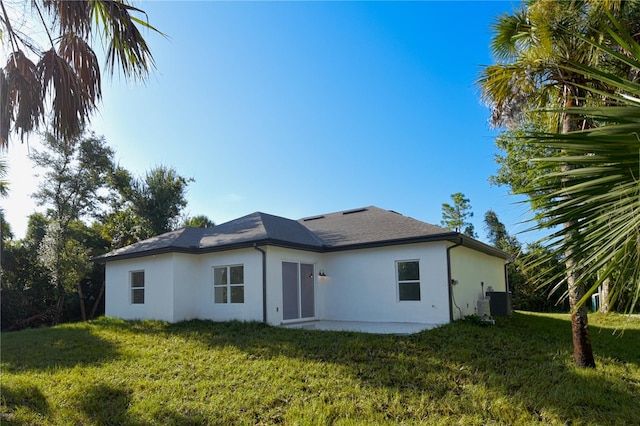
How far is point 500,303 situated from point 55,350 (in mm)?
12716

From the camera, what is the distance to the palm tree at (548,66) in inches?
272

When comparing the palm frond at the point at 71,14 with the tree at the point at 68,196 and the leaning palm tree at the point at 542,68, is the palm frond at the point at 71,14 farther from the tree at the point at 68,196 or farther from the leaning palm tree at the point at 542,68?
the tree at the point at 68,196

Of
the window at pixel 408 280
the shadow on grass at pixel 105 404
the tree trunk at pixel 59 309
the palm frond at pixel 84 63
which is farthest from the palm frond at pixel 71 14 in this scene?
the tree trunk at pixel 59 309

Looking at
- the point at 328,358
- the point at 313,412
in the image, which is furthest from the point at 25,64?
the point at 328,358

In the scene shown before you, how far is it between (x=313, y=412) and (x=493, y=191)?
20134mm

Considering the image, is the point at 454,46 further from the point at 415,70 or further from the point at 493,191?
the point at 493,191

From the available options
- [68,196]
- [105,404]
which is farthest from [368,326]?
[68,196]

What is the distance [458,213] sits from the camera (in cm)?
3641

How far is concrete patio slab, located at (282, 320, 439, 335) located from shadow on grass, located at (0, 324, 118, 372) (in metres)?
4.69

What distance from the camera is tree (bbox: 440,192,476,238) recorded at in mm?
36000

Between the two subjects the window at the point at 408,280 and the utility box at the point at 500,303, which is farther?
the utility box at the point at 500,303

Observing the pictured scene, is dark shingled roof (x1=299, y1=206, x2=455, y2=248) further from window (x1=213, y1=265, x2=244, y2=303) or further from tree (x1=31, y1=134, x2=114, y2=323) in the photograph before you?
tree (x1=31, y1=134, x2=114, y2=323)

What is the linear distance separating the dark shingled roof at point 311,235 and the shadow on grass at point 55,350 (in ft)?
10.5

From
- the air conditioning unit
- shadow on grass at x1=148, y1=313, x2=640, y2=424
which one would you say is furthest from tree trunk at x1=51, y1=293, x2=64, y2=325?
the air conditioning unit
